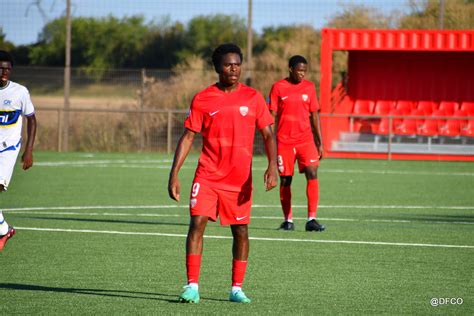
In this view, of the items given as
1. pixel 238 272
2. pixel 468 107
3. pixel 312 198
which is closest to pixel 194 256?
pixel 238 272

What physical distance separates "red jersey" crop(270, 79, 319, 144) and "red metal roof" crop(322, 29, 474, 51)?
19.6 meters

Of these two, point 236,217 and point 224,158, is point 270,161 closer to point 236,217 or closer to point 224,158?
point 224,158

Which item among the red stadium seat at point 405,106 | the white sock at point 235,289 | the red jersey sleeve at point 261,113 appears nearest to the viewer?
the white sock at point 235,289

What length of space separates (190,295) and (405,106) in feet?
93.2

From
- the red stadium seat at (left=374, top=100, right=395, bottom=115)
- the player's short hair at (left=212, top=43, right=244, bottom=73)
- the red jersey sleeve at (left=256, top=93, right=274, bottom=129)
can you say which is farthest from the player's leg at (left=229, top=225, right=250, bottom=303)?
the red stadium seat at (left=374, top=100, right=395, bottom=115)

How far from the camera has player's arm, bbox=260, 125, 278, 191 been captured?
27.2 feet

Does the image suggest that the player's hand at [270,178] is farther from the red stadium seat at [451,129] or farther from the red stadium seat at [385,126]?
the red stadium seat at [451,129]

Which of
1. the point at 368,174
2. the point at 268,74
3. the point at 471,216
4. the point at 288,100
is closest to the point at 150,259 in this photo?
the point at 288,100

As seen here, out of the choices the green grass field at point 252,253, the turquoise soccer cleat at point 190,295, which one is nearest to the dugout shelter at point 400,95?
the green grass field at point 252,253

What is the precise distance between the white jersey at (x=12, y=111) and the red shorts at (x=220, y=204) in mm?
3570

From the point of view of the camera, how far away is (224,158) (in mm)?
8320

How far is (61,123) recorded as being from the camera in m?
34.7

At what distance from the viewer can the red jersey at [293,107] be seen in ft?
46.9

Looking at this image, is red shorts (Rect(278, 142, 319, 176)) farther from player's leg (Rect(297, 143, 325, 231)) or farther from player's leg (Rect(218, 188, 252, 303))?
player's leg (Rect(218, 188, 252, 303))
